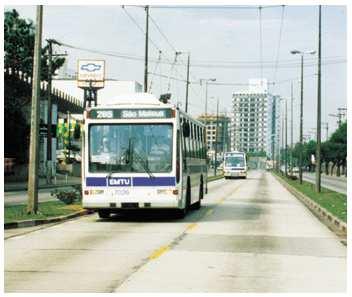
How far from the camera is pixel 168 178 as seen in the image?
19.6 m

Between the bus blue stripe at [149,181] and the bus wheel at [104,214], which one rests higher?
the bus blue stripe at [149,181]

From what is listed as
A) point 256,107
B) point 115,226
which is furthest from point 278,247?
point 256,107

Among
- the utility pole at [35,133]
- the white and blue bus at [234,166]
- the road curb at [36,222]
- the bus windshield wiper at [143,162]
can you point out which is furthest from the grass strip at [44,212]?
the white and blue bus at [234,166]

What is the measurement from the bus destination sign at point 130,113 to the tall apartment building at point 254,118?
378 ft

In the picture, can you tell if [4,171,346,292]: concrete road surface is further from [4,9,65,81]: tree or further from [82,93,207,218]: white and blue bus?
[4,9,65,81]: tree

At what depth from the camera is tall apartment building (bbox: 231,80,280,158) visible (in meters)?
151

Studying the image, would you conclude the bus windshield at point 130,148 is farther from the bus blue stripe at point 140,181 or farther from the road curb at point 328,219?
the road curb at point 328,219

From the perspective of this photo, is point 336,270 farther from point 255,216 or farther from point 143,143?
point 255,216

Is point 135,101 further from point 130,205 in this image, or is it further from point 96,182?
point 130,205

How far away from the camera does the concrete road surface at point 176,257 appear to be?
9.64 metres

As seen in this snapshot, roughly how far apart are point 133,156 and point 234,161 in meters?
62.6

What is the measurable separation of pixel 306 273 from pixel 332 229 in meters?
8.69

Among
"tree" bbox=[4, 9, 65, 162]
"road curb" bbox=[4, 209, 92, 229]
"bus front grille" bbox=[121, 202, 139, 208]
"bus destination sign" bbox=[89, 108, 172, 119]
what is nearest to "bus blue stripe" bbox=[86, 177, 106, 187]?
"bus front grille" bbox=[121, 202, 139, 208]

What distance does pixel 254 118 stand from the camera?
546ft
